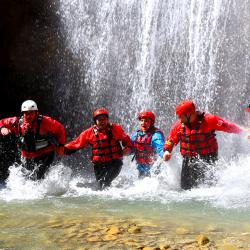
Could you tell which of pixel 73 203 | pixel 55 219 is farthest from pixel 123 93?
pixel 55 219

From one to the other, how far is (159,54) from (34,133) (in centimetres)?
598

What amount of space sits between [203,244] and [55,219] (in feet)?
6.57

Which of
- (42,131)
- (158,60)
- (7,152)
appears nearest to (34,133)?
(42,131)

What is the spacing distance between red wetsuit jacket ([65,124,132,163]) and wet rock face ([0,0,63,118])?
705 cm

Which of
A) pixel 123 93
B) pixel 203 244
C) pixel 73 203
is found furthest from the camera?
pixel 123 93

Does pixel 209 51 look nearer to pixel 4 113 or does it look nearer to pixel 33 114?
pixel 33 114

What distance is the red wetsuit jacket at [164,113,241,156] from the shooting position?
764cm

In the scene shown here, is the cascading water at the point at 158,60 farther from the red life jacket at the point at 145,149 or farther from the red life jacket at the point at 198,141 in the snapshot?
the red life jacket at the point at 198,141

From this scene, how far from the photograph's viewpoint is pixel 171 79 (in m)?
12.9

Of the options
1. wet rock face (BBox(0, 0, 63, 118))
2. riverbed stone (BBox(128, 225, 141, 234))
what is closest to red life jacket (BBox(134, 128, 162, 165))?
riverbed stone (BBox(128, 225, 141, 234))

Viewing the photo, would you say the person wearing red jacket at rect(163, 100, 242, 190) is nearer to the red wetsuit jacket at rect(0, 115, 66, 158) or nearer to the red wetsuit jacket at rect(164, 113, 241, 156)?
the red wetsuit jacket at rect(164, 113, 241, 156)

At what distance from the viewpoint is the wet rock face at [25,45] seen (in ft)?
47.5

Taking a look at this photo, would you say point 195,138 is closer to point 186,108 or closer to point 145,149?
point 186,108

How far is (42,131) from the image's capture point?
8.11 meters
